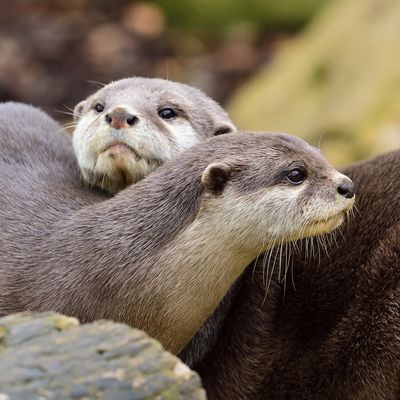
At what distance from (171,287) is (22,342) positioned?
59 centimetres

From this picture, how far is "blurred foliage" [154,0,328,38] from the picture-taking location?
10547 mm

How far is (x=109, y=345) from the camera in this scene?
8.59 ft

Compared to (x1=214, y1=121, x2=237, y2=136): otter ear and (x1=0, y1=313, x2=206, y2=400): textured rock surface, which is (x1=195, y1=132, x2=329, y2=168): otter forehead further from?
(x1=0, y1=313, x2=206, y2=400): textured rock surface

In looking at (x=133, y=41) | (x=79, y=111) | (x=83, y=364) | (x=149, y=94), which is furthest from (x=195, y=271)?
(x=133, y=41)

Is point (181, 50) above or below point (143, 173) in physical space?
above

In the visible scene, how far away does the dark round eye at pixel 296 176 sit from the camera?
10.6 feet

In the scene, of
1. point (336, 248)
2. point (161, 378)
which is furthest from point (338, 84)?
point (161, 378)

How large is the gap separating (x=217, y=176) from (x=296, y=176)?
0.25 meters

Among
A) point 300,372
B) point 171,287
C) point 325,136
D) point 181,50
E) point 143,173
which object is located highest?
point 181,50

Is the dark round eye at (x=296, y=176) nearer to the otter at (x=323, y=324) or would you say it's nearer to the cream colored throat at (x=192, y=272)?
the cream colored throat at (x=192, y=272)

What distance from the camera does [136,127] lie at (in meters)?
3.61

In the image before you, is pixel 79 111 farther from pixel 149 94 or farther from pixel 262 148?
pixel 262 148

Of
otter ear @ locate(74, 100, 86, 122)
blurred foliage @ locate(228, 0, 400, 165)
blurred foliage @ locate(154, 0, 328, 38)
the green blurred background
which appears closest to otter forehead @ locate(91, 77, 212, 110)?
otter ear @ locate(74, 100, 86, 122)

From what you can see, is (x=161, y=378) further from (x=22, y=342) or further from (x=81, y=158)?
(x=81, y=158)
